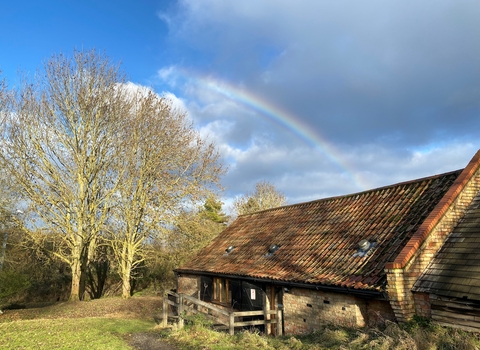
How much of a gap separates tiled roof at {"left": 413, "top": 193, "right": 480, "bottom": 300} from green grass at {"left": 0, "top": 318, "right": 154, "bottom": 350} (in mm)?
7482

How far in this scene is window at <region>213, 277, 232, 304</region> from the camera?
1512cm

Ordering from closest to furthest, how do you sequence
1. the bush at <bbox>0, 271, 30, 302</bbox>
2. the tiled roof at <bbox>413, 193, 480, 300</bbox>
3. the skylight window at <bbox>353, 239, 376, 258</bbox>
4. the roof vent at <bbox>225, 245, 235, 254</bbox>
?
the tiled roof at <bbox>413, 193, 480, 300</bbox>, the skylight window at <bbox>353, 239, 376, 258</bbox>, the bush at <bbox>0, 271, 30, 302</bbox>, the roof vent at <bbox>225, 245, 235, 254</bbox>

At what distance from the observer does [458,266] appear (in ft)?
25.3

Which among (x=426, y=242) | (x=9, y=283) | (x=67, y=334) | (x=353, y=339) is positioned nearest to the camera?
(x=353, y=339)

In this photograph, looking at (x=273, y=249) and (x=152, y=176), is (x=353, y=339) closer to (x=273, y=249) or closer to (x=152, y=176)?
(x=273, y=249)

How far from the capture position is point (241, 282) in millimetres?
14109

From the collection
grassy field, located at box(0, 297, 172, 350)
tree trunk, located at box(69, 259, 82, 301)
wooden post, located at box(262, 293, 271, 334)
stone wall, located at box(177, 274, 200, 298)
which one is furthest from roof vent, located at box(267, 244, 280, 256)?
tree trunk, located at box(69, 259, 82, 301)

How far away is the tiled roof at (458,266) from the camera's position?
7129 millimetres

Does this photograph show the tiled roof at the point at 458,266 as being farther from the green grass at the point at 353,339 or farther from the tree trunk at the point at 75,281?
the tree trunk at the point at 75,281

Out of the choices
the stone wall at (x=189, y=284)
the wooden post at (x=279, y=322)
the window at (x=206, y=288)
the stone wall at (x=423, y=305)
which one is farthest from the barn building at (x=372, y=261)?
the stone wall at (x=189, y=284)

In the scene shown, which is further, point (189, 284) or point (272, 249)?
point (189, 284)

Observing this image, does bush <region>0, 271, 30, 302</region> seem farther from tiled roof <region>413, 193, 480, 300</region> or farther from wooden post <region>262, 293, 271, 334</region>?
tiled roof <region>413, 193, 480, 300</region>

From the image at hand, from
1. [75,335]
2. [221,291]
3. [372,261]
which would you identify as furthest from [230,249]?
[372,261]

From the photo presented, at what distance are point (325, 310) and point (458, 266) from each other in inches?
139
